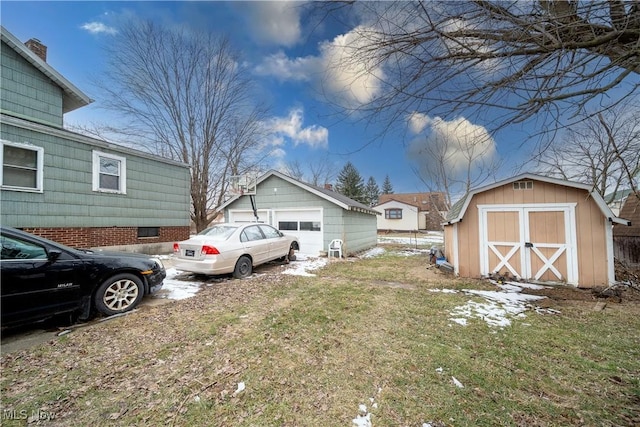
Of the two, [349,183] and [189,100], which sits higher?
[189,100]

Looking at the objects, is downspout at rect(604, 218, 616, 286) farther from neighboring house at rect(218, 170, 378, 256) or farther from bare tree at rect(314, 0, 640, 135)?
neighboring house at rect(218, 170, 378, 256)

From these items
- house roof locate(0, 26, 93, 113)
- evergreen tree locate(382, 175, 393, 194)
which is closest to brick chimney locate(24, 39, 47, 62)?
house roof locate(0, 26, 93, 113)

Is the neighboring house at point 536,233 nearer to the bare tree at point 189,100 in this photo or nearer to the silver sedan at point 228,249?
the silver sedan at point 228,249

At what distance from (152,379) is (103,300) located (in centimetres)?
239

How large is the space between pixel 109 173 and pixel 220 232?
20.3 feet

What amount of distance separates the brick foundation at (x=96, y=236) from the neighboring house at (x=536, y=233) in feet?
38.6

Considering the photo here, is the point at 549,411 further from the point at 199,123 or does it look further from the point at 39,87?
the point at 199,123

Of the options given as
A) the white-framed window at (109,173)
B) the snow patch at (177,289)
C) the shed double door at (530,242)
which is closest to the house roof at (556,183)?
the shed double door at (530,242)

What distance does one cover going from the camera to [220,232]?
7.08 metres

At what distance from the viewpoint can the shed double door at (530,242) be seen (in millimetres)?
6461

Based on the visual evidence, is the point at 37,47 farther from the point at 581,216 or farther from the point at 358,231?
the point at 581,216

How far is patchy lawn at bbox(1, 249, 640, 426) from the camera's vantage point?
2.19 m

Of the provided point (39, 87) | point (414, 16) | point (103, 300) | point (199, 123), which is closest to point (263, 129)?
point (199, 123)

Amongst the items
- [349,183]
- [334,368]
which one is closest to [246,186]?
[334,368]
